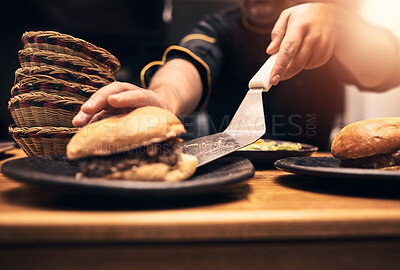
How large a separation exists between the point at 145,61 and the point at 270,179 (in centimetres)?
296

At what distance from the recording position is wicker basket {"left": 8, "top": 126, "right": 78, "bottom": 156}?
0.88 meters

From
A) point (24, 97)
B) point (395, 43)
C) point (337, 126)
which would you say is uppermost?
point (395, 43)

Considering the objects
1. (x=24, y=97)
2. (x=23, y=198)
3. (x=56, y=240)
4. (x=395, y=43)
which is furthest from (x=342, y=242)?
(x=395, y=43)

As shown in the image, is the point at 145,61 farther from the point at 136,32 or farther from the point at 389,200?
the point at 389,200

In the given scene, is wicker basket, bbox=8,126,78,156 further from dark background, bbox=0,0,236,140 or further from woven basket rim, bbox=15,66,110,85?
dark background, bbox=0,0,236,140

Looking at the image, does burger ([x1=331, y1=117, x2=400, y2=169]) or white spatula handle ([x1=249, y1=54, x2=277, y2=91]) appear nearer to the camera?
burger ([x1=331, y1=117, x2=400, y2=169])

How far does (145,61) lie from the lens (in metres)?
3.45

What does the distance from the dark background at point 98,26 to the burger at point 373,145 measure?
2444 mm

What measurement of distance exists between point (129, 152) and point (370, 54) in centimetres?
187

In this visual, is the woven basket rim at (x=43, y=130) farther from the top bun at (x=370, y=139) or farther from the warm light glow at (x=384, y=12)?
the warm light glow at (x=384, y=12)

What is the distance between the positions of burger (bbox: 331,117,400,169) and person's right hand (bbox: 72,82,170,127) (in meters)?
0.63

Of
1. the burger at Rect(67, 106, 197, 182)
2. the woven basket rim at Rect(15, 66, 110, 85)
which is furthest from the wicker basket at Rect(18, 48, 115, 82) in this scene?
the burger at Rect(67, 106, 197, 182)

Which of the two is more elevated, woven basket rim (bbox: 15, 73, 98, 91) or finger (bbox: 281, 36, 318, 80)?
finger (bbox: 281, 36, 318, 80)

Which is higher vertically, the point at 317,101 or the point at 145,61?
the point at 145,61
